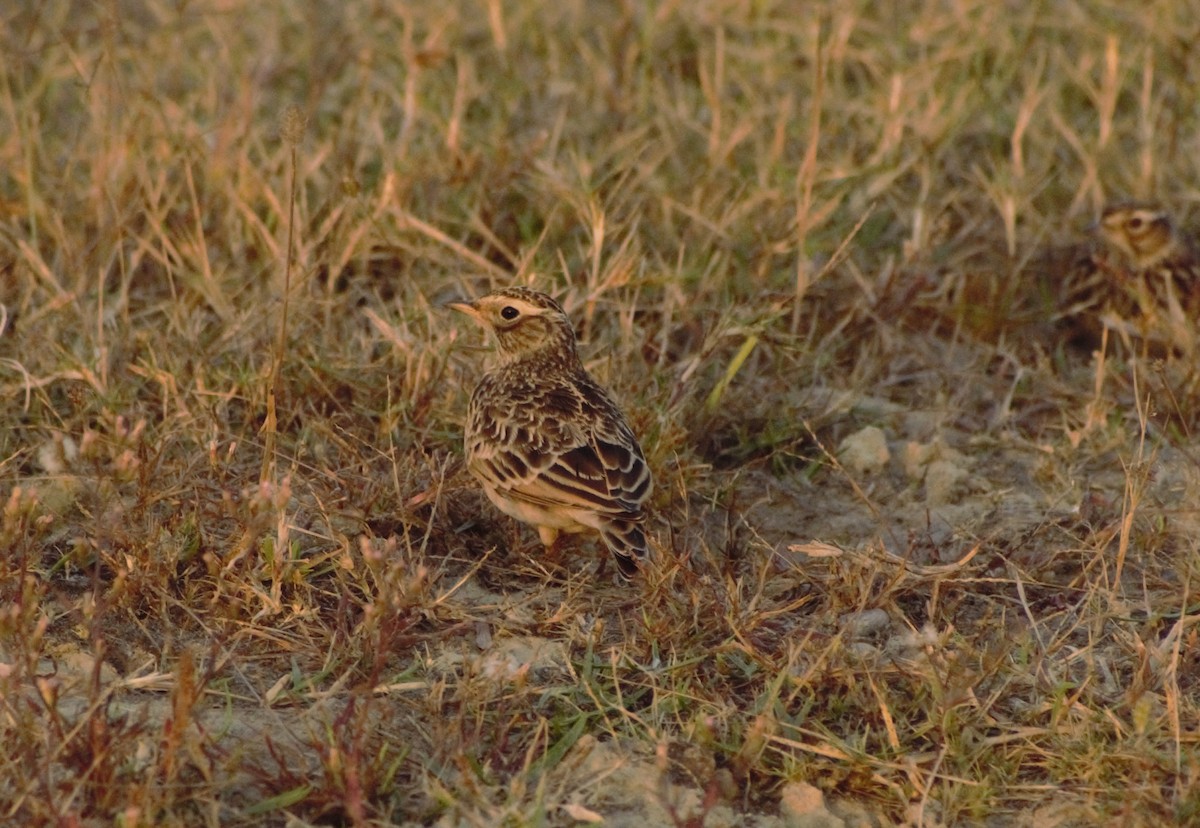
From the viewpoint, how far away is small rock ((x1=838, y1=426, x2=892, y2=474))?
6.27 metres

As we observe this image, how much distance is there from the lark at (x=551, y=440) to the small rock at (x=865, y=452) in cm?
92

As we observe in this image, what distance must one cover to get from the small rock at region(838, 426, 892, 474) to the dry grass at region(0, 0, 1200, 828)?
0.8 inches

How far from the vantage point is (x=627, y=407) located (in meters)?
6.11

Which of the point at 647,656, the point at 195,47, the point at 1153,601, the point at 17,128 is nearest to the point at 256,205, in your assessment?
the point at 17,128

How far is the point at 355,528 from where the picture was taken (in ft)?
17.9

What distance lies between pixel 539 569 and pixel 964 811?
5.44 feet

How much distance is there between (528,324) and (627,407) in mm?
468

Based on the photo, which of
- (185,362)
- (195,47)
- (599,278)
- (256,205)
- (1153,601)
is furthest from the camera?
(195,47)

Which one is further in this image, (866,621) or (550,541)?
(550,541)

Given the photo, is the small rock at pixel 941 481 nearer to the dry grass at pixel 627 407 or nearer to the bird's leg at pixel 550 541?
the dry grass at pixel 627 407

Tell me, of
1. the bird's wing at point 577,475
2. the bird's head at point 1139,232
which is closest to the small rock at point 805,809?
the bird's wing at point 577,475

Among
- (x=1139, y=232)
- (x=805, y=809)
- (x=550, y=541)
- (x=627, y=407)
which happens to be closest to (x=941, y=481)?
(x=627, y=407)

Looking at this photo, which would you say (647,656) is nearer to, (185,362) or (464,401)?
(464,401)

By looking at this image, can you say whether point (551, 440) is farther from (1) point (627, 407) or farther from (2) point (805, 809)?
(2) point (805, 809)
